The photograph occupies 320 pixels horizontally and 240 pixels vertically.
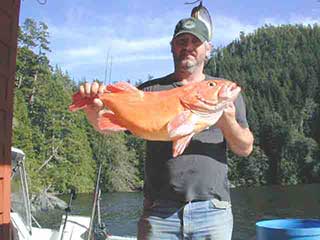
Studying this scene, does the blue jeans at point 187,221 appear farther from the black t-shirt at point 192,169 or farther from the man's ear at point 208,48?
the man's ear at point 208,48

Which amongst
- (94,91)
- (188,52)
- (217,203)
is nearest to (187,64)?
(188,52)

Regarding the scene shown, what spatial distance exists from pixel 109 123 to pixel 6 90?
169 centimetres

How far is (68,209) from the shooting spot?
22.2 feet

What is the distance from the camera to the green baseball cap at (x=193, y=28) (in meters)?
2.71

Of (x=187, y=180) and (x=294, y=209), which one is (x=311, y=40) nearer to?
(x=294, y=209)

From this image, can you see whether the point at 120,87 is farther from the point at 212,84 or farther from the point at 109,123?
the point at 212,84

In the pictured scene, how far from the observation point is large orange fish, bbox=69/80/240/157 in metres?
2.34

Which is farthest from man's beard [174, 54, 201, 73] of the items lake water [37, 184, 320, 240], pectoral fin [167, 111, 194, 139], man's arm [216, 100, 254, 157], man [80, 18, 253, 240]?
lake water [37, 184, 320, 240]

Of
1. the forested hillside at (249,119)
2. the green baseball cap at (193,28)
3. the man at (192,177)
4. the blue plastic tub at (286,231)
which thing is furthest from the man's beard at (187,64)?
the forested hillside at (249,119)

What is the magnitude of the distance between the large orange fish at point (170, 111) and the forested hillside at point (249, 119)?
373 inches

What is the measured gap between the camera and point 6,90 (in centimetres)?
384

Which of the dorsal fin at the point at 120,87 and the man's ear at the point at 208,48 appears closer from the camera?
the dorsal fin at the point at 120,87

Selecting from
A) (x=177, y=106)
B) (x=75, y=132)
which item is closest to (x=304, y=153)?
(x=75, y=132)

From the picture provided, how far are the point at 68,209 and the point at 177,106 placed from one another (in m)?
4.69
